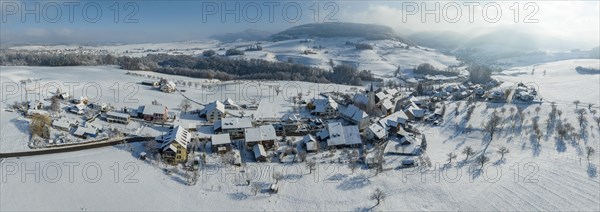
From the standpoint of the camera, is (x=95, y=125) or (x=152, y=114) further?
(x=152, y=114)

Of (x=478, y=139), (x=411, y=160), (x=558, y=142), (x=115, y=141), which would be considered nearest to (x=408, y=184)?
(x=411, y=160)

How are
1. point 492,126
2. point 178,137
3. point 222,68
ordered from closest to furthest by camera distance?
point 178,137
point 492,126
point 222,68

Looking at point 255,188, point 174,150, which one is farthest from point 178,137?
point 255,188

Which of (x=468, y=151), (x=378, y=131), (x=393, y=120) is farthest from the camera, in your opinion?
(x=393, y=120)

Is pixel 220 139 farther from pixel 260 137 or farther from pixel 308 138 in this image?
pixel 308 138

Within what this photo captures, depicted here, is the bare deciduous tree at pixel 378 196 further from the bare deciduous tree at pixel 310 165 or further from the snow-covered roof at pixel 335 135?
the snow-covered roof at pixel 335 135

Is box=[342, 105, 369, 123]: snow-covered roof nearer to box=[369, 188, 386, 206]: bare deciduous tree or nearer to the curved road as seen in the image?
box=[369, 188, 386, 206]: bare deciduous tree

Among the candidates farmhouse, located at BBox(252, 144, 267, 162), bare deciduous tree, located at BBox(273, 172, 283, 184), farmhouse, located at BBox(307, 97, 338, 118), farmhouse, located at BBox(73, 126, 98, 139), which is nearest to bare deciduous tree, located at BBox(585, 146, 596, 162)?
farmhouse, located at BBox(307, 97, 338, 118)
